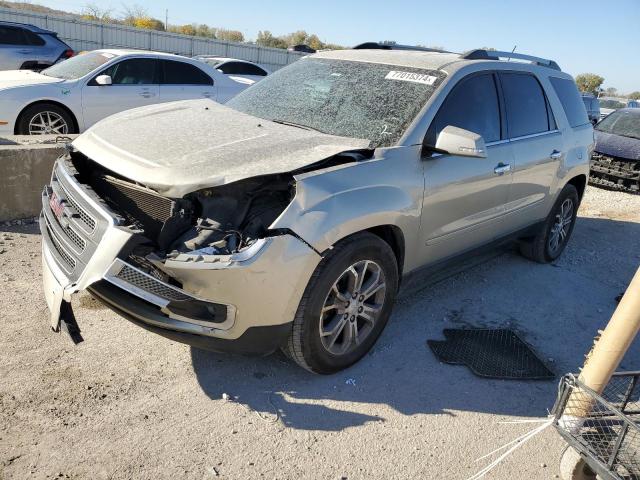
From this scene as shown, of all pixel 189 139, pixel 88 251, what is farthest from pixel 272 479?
pixel 189 139

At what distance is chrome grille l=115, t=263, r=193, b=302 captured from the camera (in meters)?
2.69

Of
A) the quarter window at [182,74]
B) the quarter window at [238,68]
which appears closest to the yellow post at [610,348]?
the quarter window at [182,74]

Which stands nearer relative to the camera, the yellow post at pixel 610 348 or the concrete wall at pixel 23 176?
the yellow post at pixel 610 348

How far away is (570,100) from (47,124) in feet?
21.9

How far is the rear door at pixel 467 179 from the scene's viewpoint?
3.71m

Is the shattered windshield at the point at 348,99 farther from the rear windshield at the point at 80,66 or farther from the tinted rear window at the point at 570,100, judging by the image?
the rear windshield at the point at 80,66

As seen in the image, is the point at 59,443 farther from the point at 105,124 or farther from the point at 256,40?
Result: the point at 256,40

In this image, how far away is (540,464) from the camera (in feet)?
9.64

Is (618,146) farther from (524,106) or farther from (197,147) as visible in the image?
(197,147)

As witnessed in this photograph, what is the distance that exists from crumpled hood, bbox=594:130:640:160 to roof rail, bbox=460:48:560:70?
5.49 m

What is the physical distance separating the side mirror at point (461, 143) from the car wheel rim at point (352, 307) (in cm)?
86

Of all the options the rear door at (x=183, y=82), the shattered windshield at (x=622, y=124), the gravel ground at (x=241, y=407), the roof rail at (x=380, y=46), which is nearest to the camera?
the gravel ground at (x=241, y=407)

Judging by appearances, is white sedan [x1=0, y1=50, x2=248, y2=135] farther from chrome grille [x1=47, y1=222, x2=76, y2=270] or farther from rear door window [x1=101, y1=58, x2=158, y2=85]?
chrome grille [x1=47, y1=222, x2=76, y2=270]

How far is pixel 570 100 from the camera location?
557 centimetres
